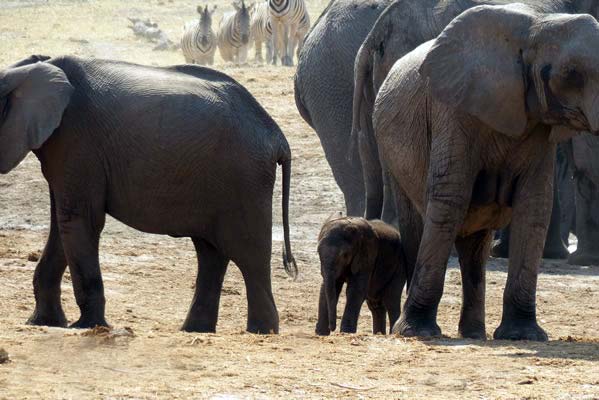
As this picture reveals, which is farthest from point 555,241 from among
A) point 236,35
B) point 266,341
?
point 236,35

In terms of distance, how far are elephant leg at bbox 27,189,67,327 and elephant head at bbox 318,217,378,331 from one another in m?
1.47

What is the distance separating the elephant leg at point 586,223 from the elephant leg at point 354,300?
3.24 metres

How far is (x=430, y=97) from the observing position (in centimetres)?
865

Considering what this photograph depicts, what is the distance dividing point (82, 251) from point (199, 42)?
2704 centimetres

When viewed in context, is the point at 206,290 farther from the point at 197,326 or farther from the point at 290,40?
the point at 290,40

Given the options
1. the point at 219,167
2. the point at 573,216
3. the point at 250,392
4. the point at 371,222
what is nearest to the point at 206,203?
the point at 219,167

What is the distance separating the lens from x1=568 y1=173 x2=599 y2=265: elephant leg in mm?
12555

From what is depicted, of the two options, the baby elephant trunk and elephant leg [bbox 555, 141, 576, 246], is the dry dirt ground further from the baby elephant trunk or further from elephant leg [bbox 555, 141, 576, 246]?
elephant leg [bbox 555, 141, 576, 246]

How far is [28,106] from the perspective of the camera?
9094mm

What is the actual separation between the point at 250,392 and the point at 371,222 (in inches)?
149

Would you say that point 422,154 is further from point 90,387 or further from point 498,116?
point 90,387

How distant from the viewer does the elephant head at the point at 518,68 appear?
25.6 feet

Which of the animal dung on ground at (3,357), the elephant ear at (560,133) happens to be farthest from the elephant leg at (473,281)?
the animal dung on ground at (3,357)

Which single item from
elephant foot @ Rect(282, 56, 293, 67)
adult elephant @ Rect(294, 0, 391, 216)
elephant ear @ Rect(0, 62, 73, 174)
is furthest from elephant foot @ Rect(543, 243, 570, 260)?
elephant foot @ Rect(282, 56, 293, 67)
